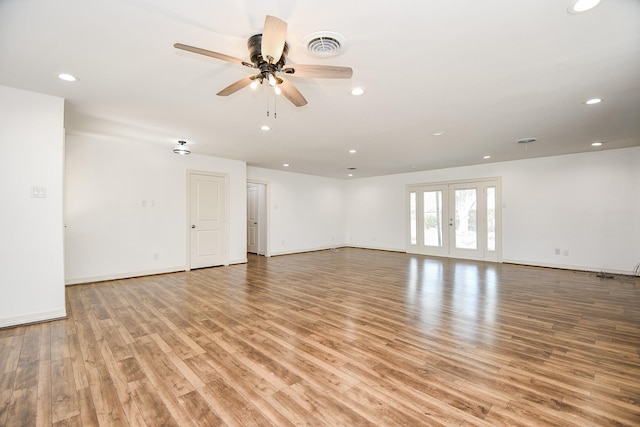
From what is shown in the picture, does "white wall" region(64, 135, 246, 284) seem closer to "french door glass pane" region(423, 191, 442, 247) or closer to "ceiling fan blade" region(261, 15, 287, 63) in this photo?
"ceiling fan blade" region(261, 15, 287, 63)

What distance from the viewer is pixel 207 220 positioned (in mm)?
6371

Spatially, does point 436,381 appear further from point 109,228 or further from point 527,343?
point 109,228

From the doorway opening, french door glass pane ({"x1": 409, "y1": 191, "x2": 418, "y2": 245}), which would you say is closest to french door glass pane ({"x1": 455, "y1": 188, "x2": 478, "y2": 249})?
french door glass pane ({"x1": 409, "y1": 191, "x2": 418, "y2": 245})

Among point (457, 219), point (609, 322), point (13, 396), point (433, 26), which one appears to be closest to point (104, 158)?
point (13, 396)

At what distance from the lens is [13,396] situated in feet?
6.17

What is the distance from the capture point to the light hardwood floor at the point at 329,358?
5.70ft

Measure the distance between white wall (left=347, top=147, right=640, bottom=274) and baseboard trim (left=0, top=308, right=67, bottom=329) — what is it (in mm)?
8419

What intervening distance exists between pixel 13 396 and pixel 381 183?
29.1ft

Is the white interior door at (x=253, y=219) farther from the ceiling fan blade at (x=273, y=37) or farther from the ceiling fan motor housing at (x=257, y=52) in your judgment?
the ceiling fan blade at (x=273, y=37)

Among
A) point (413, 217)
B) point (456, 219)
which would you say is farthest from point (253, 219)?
point (456, 219)

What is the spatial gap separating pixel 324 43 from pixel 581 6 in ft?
5.38

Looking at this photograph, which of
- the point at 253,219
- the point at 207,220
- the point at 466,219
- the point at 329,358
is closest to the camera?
the point at 329,358

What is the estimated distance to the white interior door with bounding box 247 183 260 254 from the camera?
8625 millimetres

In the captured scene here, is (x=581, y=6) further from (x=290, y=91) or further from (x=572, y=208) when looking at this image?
(x=572, y=208)
